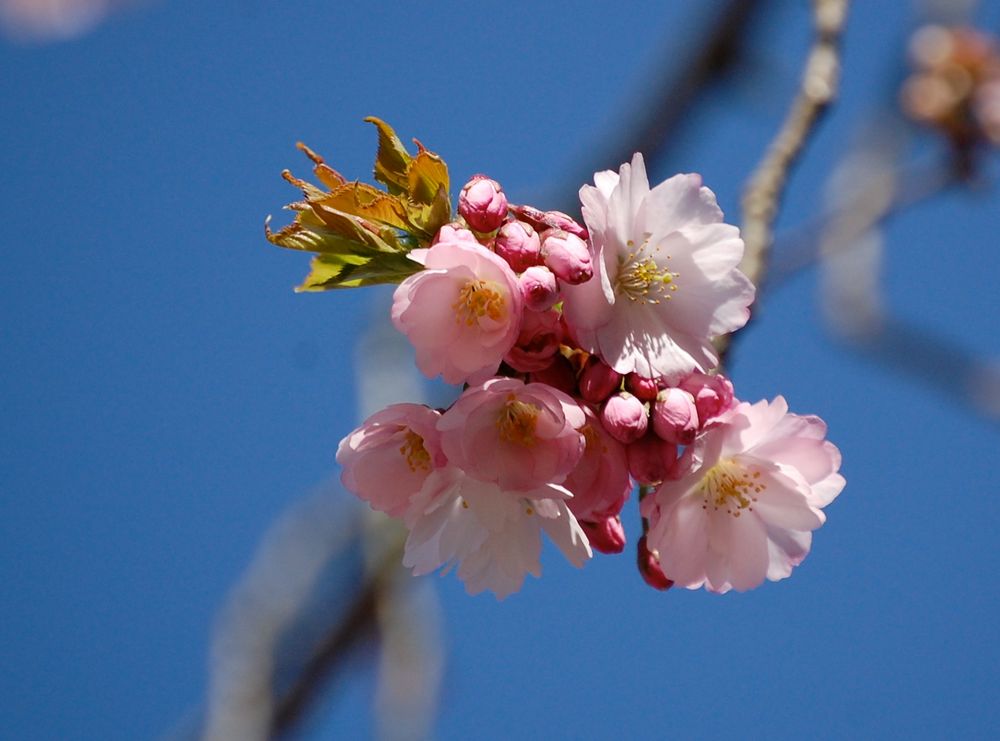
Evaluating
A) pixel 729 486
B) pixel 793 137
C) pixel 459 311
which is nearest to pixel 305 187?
pixel 459 311

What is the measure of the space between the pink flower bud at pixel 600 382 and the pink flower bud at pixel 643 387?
17mm

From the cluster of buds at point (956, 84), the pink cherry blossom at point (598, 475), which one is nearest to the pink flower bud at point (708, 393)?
the pink cherry blossom at point (598, 475)

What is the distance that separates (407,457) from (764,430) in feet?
→ 1.49

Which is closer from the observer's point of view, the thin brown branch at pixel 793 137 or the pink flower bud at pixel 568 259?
the pink flower bud at pixel 568 259

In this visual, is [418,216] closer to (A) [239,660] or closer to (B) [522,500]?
(B) [522,500]

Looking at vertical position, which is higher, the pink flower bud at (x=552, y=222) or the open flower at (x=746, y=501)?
the pink flower bud at (x=552, y=222)

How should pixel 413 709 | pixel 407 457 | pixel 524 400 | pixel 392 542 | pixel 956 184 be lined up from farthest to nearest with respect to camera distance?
pixel 956 184 → pixel 392 542 → pixel 413 709 → pixel 407 457 → pixel 524 400

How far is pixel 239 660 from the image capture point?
3033 mm

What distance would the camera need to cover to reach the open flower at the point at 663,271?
1.17 m

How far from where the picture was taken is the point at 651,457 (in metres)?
1.17

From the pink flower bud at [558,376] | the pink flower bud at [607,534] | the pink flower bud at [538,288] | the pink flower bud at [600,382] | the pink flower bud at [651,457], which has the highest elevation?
the pink flower bud at [538,288]

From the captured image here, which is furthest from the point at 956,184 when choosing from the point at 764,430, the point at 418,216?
the point at 418,216

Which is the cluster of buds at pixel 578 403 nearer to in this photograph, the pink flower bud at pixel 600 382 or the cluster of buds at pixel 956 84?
the pink flower bud at pixel 600 382

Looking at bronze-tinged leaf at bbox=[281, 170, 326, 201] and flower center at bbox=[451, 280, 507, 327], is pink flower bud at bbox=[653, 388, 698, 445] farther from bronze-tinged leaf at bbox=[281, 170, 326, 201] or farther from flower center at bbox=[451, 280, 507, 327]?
bronze-tinged leaf at bbox=[281, 170, 326, 201]
